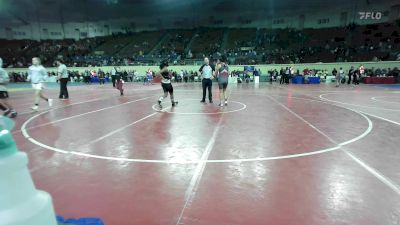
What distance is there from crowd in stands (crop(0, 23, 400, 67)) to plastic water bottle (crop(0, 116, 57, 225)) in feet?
120

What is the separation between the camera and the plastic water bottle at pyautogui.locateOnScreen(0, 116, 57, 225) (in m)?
1.38

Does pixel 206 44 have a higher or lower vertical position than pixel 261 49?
higher

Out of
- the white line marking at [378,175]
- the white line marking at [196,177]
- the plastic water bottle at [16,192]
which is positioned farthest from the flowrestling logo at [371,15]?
the plastic water bottle at [16,192]

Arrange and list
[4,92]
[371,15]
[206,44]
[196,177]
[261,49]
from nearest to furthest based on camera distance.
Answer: [196,177]
[4,92]
[371,15]
[261,49]
[206,44]

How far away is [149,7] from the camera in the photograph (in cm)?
4628

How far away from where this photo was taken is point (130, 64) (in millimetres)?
39938

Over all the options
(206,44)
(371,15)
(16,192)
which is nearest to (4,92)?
(16,192)

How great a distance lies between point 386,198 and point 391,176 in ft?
3.15

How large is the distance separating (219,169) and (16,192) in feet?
12.6

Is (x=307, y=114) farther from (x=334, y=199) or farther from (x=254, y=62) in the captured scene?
(x=254, y=62)

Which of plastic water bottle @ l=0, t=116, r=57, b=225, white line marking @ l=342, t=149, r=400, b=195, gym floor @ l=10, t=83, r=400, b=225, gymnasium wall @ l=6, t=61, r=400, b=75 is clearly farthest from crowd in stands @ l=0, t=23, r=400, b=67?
plastic water bottle @ l=0, t=116, r=57, b=225

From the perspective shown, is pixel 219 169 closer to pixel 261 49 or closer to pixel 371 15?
pixel 261 49

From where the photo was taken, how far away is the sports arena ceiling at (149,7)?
4038 centimetres

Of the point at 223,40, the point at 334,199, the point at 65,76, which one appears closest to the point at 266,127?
the point at 334,199
